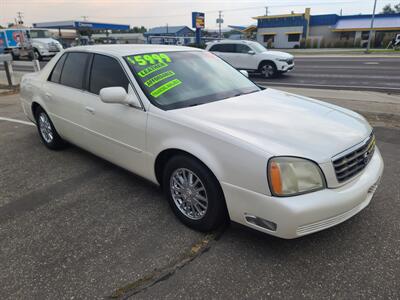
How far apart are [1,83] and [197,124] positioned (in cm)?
1267

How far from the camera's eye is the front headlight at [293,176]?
2.20m

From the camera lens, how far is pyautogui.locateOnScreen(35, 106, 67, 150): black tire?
15.4 feet

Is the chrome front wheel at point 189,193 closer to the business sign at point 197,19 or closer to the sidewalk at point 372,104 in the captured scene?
the sidewalk at point 372,104

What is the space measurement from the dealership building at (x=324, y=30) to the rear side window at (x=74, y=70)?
1784 inches

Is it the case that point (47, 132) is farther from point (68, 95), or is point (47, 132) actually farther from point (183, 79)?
point (183, 79)

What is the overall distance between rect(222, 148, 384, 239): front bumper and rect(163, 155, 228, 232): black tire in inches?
4.4

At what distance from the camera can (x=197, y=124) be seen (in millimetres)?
2617

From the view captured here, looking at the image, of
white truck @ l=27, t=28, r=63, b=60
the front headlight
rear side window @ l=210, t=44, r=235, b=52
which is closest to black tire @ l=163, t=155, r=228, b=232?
the front headlight

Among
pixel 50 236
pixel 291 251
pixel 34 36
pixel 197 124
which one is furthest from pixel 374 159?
pixel 34 36

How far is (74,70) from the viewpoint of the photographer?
4105 mm

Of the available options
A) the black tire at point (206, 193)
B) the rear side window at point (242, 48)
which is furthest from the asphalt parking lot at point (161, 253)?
the rear side window at point (242, 48)

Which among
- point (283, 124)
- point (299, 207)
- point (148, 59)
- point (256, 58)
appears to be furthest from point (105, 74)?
point (256, 58)

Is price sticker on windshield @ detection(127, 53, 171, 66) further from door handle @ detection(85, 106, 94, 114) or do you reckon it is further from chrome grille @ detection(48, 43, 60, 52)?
chrome grille @ detection(48, 43, 60, 52)

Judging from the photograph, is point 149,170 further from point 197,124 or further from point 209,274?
point 209,274
